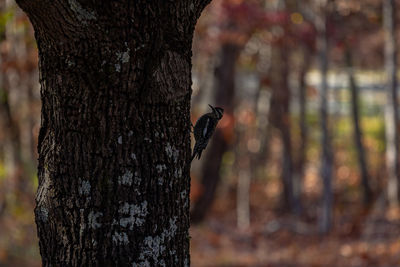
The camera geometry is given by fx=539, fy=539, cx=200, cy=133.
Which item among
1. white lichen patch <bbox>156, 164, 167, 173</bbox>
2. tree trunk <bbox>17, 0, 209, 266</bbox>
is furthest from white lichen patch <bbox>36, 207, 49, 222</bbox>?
white lichen patch <bbox>156, 164, 167, 173</bbox>

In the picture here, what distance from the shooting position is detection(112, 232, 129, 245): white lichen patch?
249cm

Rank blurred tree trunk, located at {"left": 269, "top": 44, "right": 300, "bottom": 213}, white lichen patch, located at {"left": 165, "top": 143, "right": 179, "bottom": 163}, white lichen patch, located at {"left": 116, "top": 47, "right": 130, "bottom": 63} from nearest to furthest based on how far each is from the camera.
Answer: white lichen patch, located at {"left": 116, "top": 47, "right": 130, "bottom": 63} < white lichen patch, located at {"left": 165, "top": 143, "right": 179, "bottom": 163} < blurred tree trunk, located at {"left": 269, "top": 44, "right": 300, "bottom": 213}

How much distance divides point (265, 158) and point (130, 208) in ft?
60.8

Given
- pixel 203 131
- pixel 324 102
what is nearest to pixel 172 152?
pixel 203 131

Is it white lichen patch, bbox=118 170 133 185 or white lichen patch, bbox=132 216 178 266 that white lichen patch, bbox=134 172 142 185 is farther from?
white lichen patch, bbox=132 216 178 266

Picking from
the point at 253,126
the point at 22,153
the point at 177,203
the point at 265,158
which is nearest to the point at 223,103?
the point at 253,126

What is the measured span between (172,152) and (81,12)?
77 centimetres

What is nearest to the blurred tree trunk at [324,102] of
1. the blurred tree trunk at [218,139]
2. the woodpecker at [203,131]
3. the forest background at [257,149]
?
the forest background at [257,149]

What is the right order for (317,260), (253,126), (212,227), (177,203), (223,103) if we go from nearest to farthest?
(177,203), (317,260), (223,103), (212,227), (253,126)

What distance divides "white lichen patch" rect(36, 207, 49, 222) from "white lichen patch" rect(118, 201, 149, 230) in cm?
39

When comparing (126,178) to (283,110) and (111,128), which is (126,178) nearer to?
(111,128)

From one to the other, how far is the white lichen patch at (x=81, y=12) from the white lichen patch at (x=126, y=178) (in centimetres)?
71

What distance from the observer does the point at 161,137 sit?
101 inches

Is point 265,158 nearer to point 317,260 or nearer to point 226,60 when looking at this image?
point 226,60
